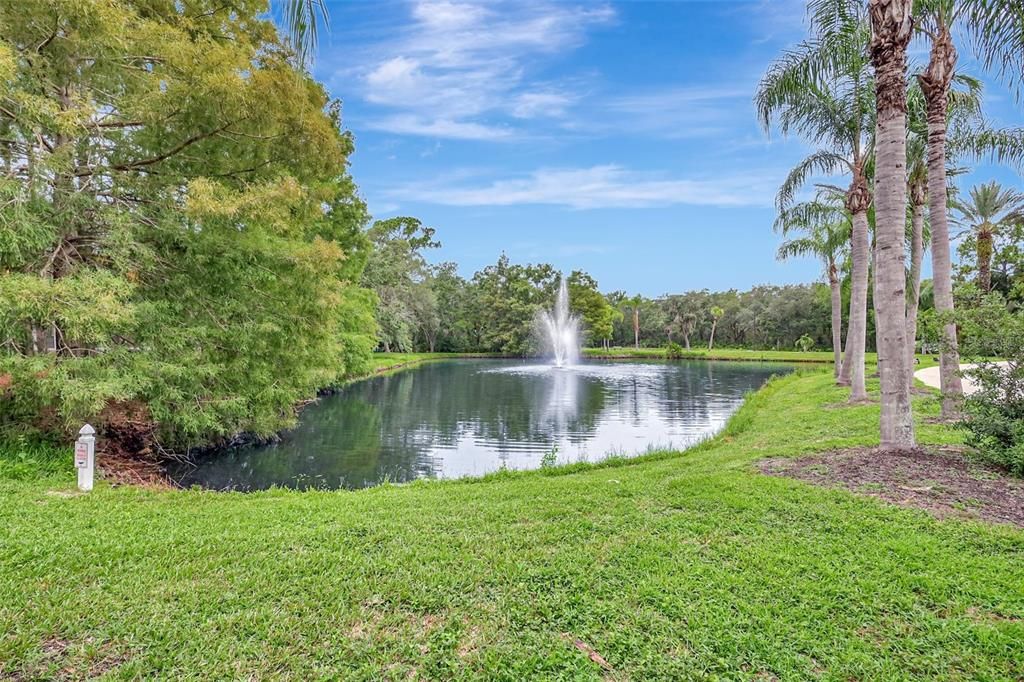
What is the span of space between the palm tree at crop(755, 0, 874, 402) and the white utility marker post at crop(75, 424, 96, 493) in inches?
421

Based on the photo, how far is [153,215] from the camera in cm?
741

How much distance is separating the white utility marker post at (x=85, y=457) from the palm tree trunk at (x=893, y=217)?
872 cm

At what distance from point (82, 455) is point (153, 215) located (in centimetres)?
375

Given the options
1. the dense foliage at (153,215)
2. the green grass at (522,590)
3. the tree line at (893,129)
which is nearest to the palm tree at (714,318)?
the tree line at (893,129)

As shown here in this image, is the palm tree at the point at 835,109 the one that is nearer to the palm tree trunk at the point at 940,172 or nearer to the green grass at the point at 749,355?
the palm tree trunk at the point at 940,172

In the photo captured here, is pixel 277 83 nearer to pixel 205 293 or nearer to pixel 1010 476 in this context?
pixel 205 293

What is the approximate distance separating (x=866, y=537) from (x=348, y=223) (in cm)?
1683

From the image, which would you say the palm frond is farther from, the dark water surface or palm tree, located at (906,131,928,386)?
the dark water surface

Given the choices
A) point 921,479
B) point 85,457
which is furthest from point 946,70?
point 85,457

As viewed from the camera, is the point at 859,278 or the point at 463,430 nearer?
the point at 859,278

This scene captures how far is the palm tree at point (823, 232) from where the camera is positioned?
47.1 ft

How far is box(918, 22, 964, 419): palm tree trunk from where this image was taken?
729 cm

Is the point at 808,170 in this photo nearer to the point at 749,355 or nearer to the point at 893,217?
the point at 893,217

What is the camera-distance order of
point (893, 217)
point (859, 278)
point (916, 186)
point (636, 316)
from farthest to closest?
point (636, 316) < point (859, 278) < point (916, 186) < point (893, 217)
